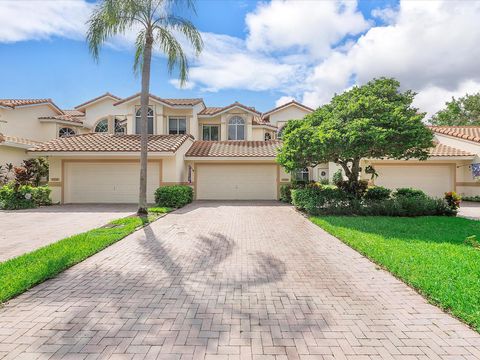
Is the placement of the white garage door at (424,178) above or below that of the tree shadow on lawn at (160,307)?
above

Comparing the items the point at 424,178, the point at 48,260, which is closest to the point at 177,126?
the point at 48,260

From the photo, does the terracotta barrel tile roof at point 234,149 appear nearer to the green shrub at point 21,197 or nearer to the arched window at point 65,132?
the green shrub at point 21,197

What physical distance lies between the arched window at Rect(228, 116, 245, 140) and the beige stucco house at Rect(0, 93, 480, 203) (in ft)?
0.28

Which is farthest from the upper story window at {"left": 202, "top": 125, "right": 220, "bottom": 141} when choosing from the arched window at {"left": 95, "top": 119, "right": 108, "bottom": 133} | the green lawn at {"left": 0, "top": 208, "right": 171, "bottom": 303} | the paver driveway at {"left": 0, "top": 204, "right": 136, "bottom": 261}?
the green lawn at {"left": 0, "top": 208, "right": 171, "bottom": 303}

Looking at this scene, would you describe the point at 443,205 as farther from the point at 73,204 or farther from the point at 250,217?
the point at 73,204

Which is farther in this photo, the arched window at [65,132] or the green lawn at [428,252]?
the arched window at [65,132]

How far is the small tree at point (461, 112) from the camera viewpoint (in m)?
36.1

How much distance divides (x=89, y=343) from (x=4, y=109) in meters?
25.6

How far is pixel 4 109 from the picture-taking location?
20.8 meters

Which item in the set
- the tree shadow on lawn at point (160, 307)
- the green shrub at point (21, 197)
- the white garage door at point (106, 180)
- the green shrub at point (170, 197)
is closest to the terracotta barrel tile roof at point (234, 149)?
the white garage door at point (106, 180)

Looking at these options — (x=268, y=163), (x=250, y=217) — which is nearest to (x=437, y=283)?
(x=250, y=217)

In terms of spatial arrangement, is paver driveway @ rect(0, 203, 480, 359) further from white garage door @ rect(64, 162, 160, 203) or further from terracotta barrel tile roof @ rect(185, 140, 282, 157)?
terracotta barrel tile roof @ rect(185, 140, 282, 157)

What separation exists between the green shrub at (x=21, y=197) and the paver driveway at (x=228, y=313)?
450 inches

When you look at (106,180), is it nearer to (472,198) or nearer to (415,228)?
(415,228)
